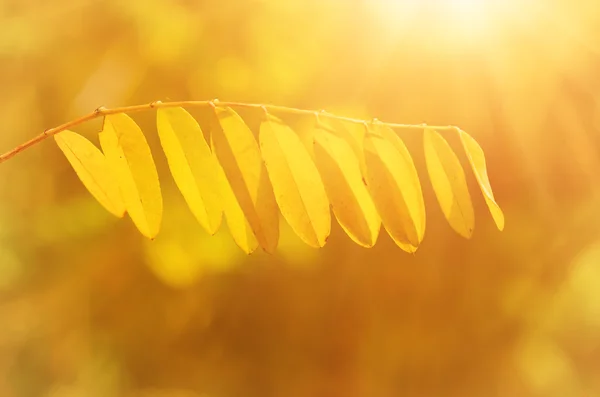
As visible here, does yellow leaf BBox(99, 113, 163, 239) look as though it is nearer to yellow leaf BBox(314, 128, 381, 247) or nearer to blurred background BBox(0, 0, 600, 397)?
yellow leaf BBox(314, 128, 381, 247)

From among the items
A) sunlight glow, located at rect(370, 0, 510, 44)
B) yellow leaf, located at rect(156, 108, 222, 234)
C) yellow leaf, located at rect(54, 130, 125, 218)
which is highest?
sunlight glow, located at rect(370, 0, 510, 44)

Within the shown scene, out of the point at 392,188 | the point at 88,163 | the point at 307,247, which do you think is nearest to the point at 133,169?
the point at 88,163

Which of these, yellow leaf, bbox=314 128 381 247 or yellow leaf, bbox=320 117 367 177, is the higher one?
yellow leaf, bbox=320 117 367 177

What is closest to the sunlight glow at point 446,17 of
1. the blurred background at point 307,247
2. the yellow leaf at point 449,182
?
the blurred background at point 307,247

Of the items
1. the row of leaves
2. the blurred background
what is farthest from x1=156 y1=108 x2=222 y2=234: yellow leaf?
the blurred background

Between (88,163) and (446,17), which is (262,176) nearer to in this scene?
(88,163)

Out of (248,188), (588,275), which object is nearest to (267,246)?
(248,188)

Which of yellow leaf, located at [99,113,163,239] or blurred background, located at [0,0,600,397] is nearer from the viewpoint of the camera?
yellow leaf, located at [99,113,163,239]
